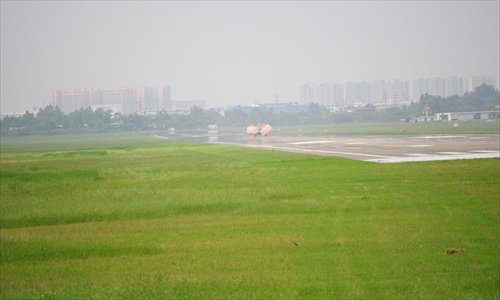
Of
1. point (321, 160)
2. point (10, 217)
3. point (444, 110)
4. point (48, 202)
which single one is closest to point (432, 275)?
point (10, 217)

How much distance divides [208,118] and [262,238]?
536 feet

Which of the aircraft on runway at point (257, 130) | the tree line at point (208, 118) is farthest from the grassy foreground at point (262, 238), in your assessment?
the tree line at point (208, 118)

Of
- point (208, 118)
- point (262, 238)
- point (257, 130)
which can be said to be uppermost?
point (208, 118)

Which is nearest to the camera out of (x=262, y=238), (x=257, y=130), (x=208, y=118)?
(x=262, y=238)

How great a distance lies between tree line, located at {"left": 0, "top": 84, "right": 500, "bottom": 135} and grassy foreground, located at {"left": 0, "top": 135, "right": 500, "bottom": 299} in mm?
124572

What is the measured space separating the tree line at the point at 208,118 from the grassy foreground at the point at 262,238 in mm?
124572

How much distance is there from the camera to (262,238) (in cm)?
1265

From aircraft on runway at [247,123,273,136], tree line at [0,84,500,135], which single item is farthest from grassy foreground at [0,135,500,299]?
tree line at [0,84,500,135]

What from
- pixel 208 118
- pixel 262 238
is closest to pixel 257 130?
pixel 262 238

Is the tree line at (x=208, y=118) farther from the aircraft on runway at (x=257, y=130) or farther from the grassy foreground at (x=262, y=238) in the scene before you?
the grassy foreground at (x=262, y=238)

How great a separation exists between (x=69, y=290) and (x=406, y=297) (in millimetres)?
4854

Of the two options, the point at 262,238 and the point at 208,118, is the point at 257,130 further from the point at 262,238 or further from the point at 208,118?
the point at 208,118

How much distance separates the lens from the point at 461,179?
819 inches

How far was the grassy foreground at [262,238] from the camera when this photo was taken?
9.28m
